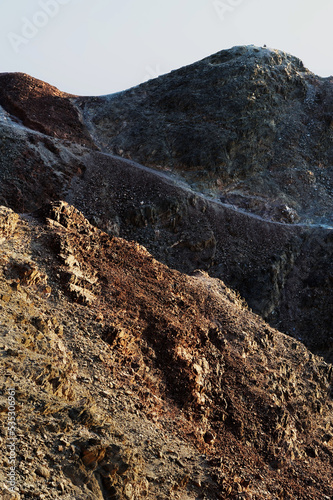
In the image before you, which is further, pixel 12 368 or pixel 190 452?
pixel 190 452

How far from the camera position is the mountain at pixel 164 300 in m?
10.9

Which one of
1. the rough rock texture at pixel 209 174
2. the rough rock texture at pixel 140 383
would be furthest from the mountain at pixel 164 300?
the rough rock texture at pixel 209 174

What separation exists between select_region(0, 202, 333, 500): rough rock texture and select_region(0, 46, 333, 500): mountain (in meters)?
0.06

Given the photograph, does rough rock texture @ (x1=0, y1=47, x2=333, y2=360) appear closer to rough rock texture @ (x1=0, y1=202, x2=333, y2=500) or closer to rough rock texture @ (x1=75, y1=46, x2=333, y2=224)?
rough rock texture @ (x1=75, y1=46, x2=333, y2=224)

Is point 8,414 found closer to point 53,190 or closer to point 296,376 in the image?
point 296,376

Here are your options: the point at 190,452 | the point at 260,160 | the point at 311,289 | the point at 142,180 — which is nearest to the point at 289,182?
the point at 260,160

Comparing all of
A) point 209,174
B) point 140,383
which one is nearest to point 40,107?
point 209,174

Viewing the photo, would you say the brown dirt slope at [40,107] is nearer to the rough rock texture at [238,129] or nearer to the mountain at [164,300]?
the mountain at [164,300]

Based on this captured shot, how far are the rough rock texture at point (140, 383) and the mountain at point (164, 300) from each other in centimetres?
6

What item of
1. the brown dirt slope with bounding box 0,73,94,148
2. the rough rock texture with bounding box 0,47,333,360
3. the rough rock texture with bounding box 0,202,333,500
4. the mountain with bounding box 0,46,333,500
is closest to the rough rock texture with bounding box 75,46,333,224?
the rough rock texture with bounding box 0,47,333,360

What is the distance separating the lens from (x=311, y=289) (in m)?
44.7

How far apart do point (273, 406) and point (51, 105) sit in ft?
152

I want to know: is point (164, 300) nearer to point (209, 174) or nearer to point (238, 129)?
point (209, 174)

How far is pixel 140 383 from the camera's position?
1455 cm
